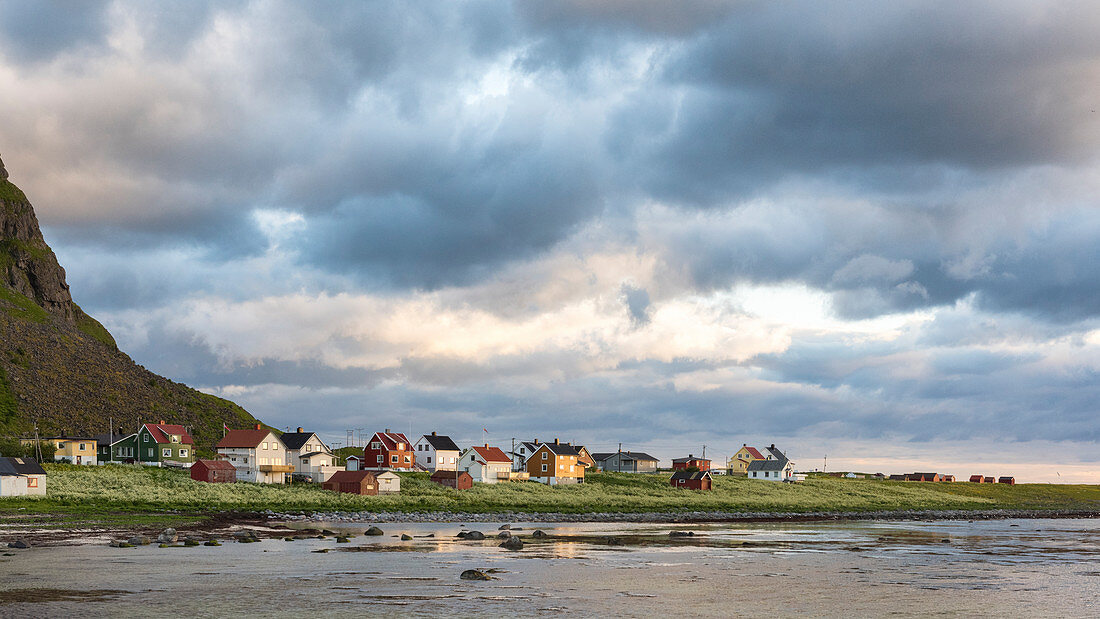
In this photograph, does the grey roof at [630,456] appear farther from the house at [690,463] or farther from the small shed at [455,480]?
the small shed at [455,480]

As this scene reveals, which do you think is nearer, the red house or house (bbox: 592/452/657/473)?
the red house

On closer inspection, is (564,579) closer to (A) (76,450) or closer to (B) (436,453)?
(B) (436,453)

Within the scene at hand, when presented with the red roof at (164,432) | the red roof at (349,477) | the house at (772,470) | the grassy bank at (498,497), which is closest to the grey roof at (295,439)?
the grassy bank at (498,497)

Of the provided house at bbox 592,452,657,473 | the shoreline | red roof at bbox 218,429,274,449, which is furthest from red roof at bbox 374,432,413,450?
house at bbox 592,452,657,473

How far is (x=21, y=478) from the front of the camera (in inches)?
3455

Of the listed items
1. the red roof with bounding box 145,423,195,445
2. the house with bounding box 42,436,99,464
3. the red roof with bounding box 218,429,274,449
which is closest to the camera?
the red roof with bounding box 218,429,274,449

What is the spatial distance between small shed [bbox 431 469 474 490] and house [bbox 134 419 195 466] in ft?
117

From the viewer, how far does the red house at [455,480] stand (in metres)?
120

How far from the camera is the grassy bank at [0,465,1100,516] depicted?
8781 centimetres

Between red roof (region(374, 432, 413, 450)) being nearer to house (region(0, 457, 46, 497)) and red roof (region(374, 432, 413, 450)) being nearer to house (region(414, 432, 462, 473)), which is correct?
house (region(414, 432, 462, 473))

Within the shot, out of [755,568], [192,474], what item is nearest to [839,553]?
[755,568]

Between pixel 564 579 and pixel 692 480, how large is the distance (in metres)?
100

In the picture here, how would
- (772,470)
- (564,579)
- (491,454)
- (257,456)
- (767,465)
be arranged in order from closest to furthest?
(564,579) → (257,456) → (491,454) → (772,470) → (767,465)

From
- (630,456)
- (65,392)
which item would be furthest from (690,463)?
(65,392)
